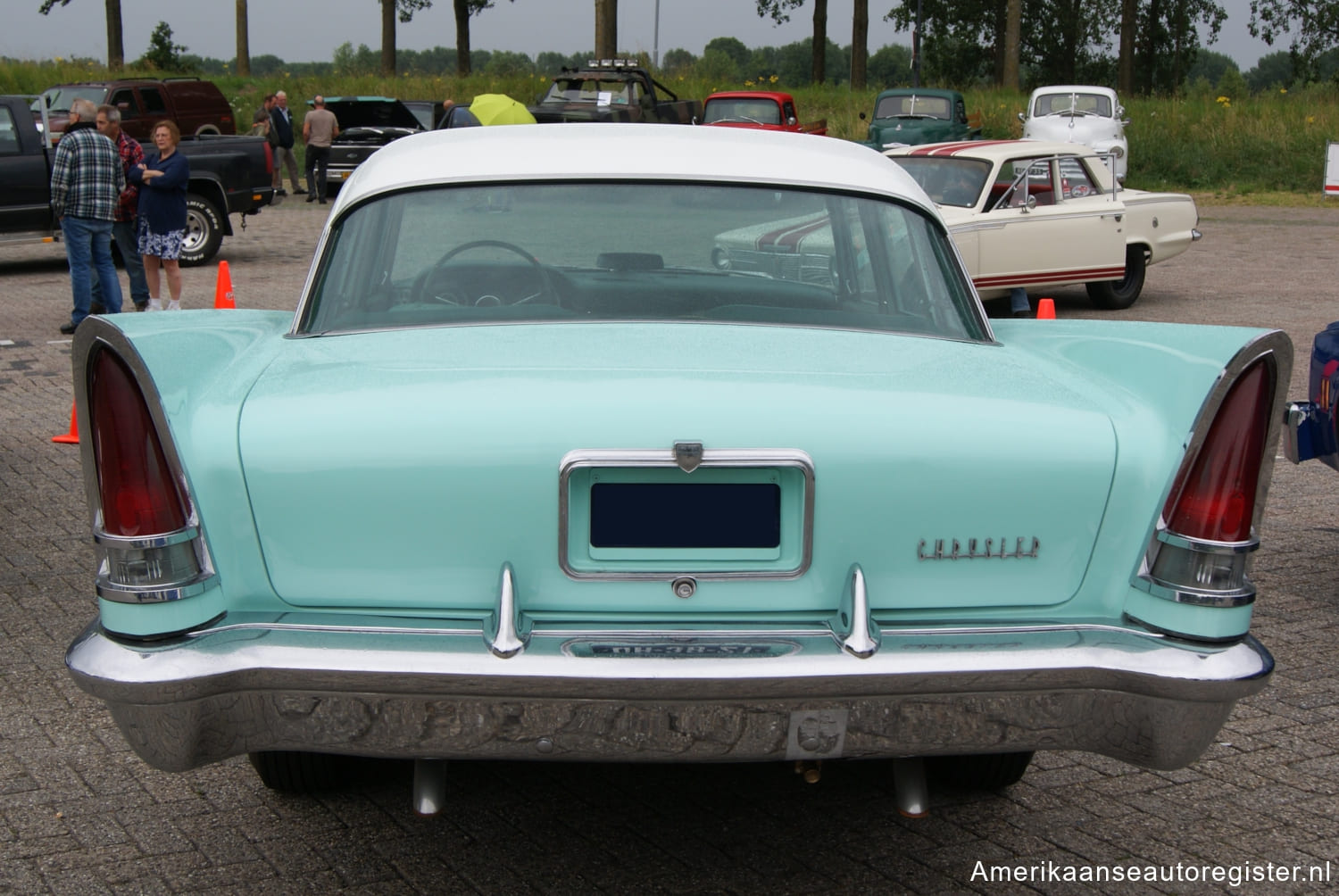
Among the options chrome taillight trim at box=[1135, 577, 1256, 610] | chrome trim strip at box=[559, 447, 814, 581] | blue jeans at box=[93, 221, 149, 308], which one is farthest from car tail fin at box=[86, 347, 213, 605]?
blue jeans at box=[93, 221, 149, 308]

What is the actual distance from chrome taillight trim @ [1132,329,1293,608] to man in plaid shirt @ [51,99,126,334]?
10.00 m

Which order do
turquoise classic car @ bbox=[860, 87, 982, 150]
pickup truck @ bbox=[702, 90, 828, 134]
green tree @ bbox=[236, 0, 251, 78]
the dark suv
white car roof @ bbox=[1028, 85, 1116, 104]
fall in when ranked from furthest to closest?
green tree @ bbox=[236, 0, 251, 78] < white car roof @ bbox=[1028, 85, 1116, 104] < pickup truck @ bbox=[702, 90, 828, 134] < turquoise classic car @ bbox=[860, 87, 982, 150] < the dark suv

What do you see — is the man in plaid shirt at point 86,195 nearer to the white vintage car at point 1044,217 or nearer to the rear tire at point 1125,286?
the white vintage car at point 1044,217

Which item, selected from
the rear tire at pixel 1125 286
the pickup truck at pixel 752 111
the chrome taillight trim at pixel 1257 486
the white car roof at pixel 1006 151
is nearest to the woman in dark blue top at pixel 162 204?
the white car roof at pixel 1006 151

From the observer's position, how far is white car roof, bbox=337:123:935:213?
3.67m

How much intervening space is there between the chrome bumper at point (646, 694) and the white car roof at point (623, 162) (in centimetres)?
152

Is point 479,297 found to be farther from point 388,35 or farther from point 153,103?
point 388,35

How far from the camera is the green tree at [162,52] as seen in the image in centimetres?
5128

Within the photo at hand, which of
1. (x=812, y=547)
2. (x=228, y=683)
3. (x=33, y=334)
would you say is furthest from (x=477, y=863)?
(x=33, y=334)

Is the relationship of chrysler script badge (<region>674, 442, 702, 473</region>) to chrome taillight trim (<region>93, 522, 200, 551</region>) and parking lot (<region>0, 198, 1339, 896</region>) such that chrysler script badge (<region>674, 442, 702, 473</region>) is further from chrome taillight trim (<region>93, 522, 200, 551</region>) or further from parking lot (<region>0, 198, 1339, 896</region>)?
chrome taillight trim (<region>93, 522, 200, 551</region>)

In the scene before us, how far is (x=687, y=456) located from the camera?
252 centimetres

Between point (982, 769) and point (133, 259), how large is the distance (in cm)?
1030

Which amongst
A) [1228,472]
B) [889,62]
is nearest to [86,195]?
[1228,472]

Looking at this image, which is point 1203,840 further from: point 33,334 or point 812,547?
point 33,334
